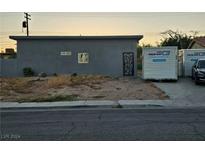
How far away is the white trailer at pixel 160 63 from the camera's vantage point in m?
30.9

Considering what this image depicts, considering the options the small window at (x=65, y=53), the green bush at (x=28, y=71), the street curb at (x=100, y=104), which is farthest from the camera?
the small window at (x=65, y=53)

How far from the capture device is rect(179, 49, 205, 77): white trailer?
111ft

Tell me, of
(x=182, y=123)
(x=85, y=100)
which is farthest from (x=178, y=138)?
(x=85, y=100)

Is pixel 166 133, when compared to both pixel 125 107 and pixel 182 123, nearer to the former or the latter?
pixel 182 123

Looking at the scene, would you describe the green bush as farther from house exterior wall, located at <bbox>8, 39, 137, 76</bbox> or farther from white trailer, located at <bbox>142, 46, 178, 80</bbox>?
white trailer, located at <bbox>142, 46, 178, 80</bbox>

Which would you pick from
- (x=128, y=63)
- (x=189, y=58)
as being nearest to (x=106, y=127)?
(x=189, y=58)

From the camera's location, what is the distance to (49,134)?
10.7 meters

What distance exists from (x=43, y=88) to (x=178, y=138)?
17823 mm

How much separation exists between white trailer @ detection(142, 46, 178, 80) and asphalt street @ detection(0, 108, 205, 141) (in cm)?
1589

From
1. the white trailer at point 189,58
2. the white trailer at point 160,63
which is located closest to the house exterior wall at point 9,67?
the white trailer at point 160,63

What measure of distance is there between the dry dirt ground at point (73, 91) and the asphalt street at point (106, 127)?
699cm

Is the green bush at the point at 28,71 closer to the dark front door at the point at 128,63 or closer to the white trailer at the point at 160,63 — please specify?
the dark front door at the point at 128,63

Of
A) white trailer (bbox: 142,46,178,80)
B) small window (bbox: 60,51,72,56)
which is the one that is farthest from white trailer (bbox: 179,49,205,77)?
small window (bbox: 60,51,72,56)

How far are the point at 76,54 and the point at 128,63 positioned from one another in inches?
182
